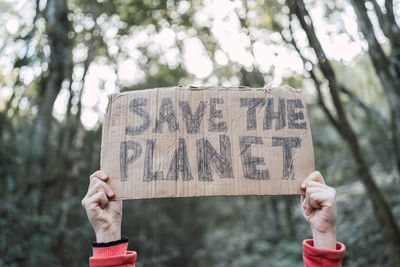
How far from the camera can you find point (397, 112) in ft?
11.6

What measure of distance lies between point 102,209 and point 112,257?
0.86 ft

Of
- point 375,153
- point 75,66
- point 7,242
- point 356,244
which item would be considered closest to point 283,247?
point 356,244

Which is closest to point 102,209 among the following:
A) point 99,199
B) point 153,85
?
point 99,199

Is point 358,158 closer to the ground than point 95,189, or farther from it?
farther from it

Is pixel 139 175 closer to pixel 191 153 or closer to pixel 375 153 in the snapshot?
pixel 191 153

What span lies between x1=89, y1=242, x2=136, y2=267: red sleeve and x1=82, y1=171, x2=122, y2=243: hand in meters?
0.05

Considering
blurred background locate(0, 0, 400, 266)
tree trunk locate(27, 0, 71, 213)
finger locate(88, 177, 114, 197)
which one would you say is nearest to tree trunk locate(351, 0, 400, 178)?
blurred background locate(0, 0, 400, 266)

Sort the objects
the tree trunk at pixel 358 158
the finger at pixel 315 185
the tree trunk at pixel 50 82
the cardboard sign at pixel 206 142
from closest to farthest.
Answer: the finger at pixel 315 185, the cardboard sign at pixel 206 142, the tree trunk at pixel 358 158, the tree trunk at pixel 50 82

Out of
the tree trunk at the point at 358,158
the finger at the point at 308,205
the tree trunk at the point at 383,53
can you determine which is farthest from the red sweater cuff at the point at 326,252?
the tree trunk at the point at 358,158

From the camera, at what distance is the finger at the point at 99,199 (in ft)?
5.02

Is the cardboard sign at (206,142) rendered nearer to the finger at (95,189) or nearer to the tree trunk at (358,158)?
the finger at (95,189)

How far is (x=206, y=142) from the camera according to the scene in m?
1.71

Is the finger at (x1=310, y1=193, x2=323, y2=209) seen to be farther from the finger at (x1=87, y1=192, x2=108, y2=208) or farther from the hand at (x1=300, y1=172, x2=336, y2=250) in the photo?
the finger at (x1=87, y1=192, x2=108, y2=208)

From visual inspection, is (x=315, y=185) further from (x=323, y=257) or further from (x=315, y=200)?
(x=323, y=257)
